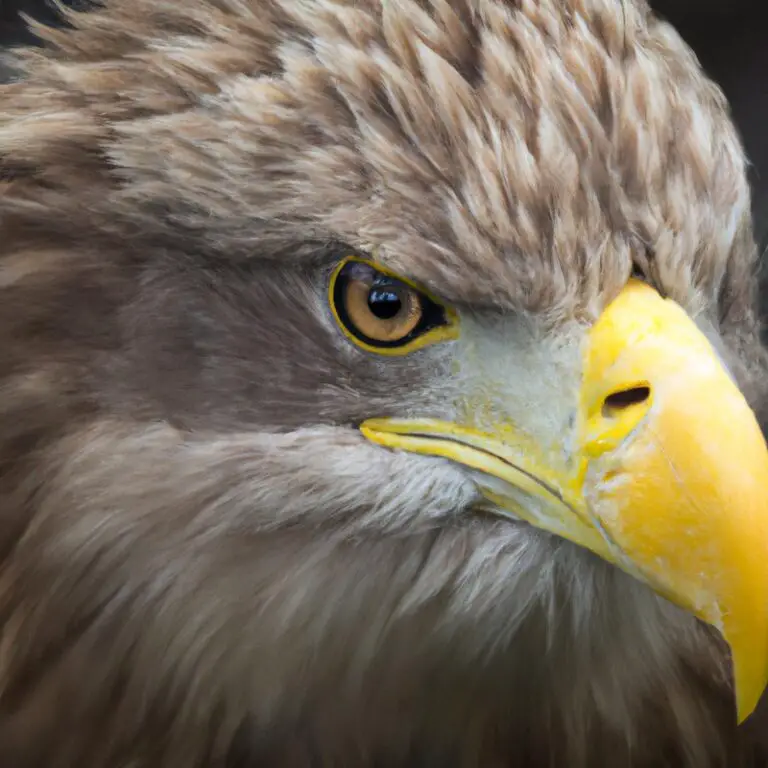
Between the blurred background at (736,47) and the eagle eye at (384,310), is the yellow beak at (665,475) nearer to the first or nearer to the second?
the eagle eye at (384,310)

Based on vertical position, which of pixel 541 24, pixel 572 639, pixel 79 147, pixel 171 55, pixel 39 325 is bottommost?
pixel 572 639

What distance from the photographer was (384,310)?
102 centimetres

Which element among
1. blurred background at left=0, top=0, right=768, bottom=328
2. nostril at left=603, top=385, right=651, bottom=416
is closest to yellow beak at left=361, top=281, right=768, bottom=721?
nostril at left=603, top=385, right=651, bottom=416

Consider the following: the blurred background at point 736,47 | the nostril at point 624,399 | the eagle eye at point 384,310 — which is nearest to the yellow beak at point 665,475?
the nostril at point 624,399

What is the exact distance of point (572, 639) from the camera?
3.62ft

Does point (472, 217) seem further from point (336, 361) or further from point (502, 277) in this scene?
point (336, 361)

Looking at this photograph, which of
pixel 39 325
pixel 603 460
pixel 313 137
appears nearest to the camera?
pixel 603 460

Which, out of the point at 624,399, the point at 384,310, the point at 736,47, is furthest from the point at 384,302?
the point at 736,47

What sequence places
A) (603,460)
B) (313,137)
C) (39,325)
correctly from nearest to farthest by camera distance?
(603,460), (313,137), (39,325)

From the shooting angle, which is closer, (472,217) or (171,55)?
(472,217)

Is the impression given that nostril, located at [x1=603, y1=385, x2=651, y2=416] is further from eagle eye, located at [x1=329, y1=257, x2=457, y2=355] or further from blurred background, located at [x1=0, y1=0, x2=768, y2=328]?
blurred background, located at [x1=0, y1=0, x2=768, y2=328]

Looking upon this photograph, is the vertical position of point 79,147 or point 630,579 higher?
point 79,147

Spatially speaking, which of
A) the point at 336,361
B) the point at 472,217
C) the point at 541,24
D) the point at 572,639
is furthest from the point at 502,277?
the point at 572,639

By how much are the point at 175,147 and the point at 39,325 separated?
25 cm
